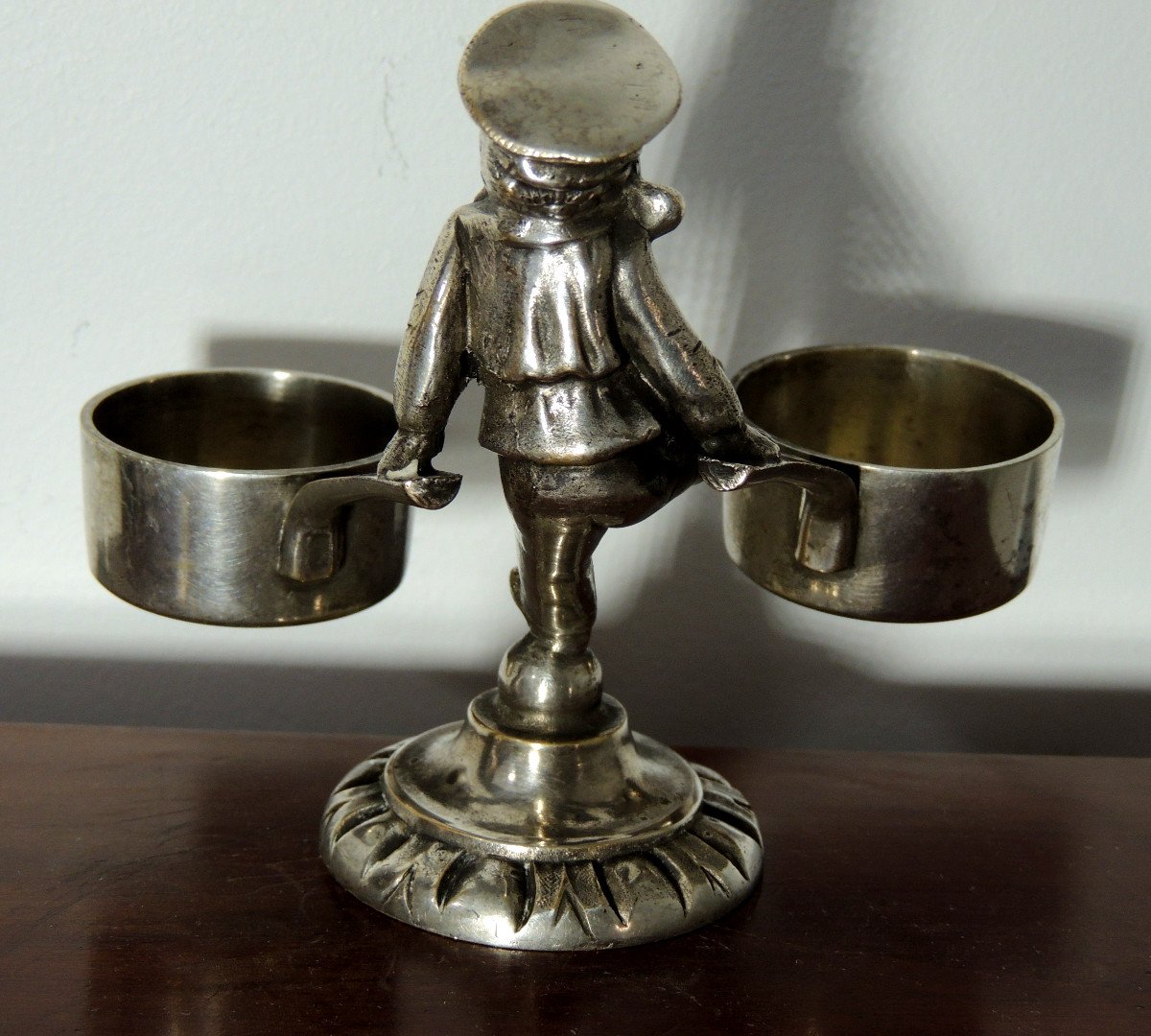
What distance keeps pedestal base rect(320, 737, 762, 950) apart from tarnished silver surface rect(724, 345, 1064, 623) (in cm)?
12

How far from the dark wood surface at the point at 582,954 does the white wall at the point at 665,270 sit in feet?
0.45

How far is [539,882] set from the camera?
618mm

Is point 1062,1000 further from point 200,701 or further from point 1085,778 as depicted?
point 200,701

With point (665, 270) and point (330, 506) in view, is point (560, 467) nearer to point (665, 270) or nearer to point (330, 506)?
point (330, 506)

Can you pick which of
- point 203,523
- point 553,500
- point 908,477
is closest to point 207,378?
point 203,523

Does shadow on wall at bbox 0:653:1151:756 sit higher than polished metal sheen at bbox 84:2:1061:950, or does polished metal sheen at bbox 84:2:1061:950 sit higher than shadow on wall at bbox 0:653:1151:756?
polished metal sheen at bbox 84:2:1061:950

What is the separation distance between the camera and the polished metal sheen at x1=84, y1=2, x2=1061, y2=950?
55cm

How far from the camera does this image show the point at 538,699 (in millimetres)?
650

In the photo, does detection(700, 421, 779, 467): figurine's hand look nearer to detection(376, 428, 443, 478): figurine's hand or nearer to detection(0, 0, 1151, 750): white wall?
detection(376, 428, 443, 478): figurine's hand

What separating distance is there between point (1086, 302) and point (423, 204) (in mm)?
367

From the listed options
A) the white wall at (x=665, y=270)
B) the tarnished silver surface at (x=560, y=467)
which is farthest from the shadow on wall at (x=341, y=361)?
the tarnished silver surface at (x=560, y=467)

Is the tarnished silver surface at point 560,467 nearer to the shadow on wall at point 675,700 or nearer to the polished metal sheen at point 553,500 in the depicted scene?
the polished metal sheen at point 553,500

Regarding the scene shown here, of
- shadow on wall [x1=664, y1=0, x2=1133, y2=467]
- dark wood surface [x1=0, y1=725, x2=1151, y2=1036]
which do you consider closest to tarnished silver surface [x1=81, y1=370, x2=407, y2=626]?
dark wood surface [x1=0, y1=725, x2=1151, y2=1036]

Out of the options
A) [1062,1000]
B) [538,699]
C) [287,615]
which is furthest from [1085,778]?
[287,615]
